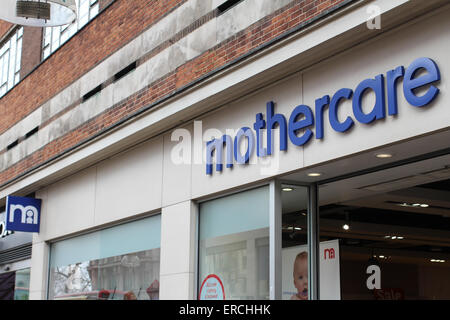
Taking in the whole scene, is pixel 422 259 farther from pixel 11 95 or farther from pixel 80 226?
pixel 11 95

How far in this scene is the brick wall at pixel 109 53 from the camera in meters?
8.20

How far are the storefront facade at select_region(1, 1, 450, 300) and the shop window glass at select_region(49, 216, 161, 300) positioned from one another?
38mm

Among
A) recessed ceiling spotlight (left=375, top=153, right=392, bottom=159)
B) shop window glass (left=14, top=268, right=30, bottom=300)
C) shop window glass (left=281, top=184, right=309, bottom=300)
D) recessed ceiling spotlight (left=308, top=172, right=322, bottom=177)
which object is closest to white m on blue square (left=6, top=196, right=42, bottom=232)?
shop window glass (left=14, top=268, right=30, bottom=300)

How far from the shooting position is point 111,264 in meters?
12.1

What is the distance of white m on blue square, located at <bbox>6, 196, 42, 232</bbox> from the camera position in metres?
14.8

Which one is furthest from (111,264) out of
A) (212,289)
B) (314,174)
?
(314,174)

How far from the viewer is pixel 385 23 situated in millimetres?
6547

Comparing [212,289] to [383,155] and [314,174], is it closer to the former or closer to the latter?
[314,174]

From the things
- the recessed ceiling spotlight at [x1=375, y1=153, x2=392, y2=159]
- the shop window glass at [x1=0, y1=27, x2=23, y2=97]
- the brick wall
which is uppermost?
the shop window glass at [x1=0, y1=27, x2=23, y2=97]

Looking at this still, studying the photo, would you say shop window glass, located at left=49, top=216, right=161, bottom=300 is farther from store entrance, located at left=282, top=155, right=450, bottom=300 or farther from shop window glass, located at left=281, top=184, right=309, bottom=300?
store entrance, located at left=282, top=155, right=450, bottom=300

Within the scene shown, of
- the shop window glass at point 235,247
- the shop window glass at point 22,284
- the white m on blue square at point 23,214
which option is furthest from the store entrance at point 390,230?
the shop window glass at point 22,284

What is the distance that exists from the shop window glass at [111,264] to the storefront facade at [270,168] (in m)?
0.04

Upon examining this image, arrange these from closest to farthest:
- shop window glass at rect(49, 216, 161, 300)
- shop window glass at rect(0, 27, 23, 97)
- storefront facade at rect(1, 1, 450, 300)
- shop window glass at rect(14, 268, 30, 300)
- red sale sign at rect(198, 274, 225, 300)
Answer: storefront facade at rect(1, 1, 450, 300) → red sale sign at rect(198, 274, 225, 300) → shop window glass at rect(49, 216, 161, 300) → shop window glass at rect(14, 268, 30, 300) → shop window glass at rect(0, 27, 23, 97)
